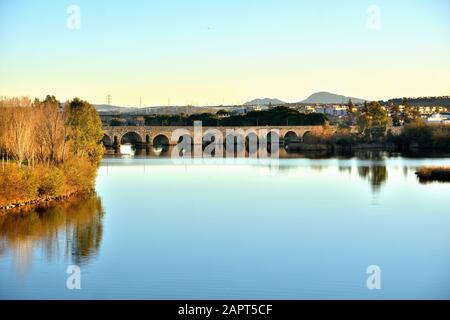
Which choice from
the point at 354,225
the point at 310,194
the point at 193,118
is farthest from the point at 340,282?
the point at 193,118

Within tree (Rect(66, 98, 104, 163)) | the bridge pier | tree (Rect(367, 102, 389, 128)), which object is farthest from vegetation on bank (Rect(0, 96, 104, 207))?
the bridge pier

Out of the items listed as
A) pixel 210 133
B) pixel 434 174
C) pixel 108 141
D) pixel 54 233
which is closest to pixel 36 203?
pixel 54 233

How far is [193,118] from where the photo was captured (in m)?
101

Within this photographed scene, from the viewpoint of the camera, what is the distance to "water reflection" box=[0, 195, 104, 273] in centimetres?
1690

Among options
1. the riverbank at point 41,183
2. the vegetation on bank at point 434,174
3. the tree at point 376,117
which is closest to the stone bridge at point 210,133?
the tree at point 376,117

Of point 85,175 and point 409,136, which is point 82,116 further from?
point 409,136

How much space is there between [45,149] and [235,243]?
43.1ft

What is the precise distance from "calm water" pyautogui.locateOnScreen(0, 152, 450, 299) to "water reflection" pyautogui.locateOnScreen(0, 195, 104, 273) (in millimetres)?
43

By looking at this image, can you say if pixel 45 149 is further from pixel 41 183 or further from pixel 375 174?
pixel 375 174

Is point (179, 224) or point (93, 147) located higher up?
point (93, 147)

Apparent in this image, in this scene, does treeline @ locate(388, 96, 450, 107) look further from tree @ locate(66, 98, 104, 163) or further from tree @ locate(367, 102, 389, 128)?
tree @ locate(66, 98, 104, 163)

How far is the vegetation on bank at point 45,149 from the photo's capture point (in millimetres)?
23562

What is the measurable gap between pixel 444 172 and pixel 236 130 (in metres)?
48.1

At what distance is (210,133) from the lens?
8388 centimetres
